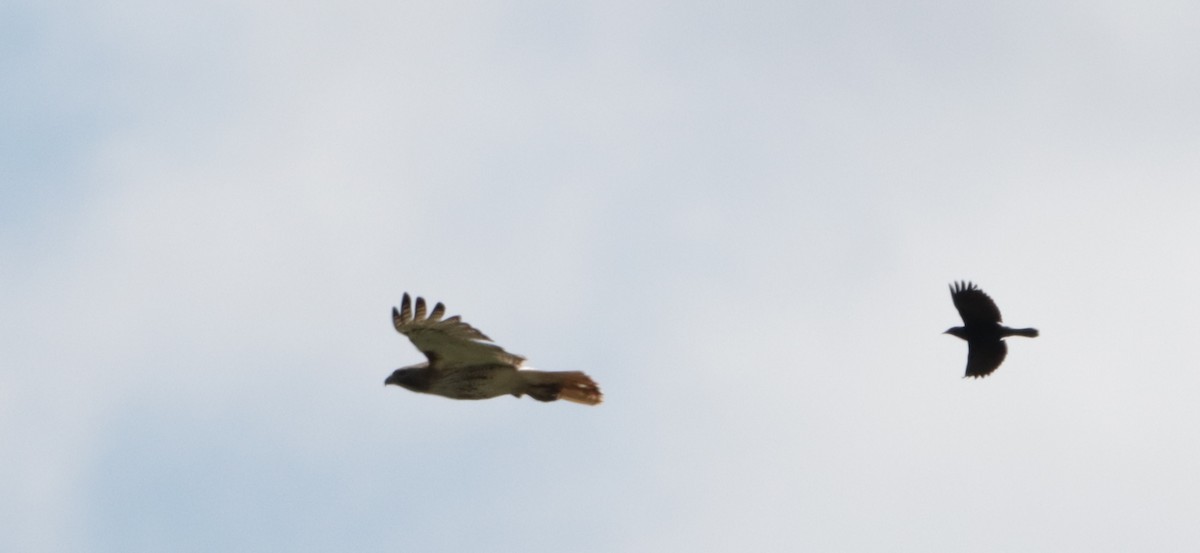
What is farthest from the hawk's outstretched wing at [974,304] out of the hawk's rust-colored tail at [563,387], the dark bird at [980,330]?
the hawk's rust-colored tail at [563,387]

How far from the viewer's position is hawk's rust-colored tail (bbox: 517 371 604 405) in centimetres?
1659

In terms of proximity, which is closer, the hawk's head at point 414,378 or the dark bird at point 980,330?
the hawk's head at point 414,378

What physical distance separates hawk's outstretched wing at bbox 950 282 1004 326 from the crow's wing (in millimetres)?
267

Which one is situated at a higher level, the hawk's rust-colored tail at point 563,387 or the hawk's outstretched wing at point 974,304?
the hawk's outstretched wing at point 974,304

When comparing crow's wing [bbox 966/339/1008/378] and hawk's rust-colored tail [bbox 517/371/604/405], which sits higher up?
crow's wing [bbox 966/339/1008/378]

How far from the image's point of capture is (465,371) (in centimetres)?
1644

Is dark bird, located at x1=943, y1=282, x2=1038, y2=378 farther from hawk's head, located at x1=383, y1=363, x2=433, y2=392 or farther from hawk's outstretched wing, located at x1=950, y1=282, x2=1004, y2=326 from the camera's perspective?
hawk's head, located at x1=383, y1=363, x2=433, y2=392

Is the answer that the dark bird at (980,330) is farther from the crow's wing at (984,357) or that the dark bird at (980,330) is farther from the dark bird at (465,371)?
the dark bird at (465,371)

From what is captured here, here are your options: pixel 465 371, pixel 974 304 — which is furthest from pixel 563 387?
pixel 974 304

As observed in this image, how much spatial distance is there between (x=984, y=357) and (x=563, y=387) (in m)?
5.19

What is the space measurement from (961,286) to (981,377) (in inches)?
44.4

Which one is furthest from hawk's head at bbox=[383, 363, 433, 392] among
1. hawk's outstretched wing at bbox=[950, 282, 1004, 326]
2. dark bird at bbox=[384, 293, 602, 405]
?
hawk's outstretched wing at bbox=[950, 282, 1004, 326]

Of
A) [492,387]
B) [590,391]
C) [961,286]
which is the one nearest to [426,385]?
[492,387]

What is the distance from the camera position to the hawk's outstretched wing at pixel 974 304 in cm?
1853
